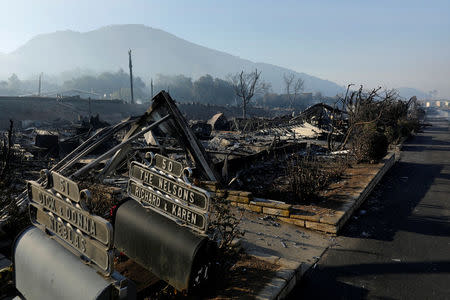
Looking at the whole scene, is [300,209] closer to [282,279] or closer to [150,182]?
[282,279]

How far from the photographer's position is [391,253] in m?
5.02

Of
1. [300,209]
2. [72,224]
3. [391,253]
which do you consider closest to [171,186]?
[72,224]

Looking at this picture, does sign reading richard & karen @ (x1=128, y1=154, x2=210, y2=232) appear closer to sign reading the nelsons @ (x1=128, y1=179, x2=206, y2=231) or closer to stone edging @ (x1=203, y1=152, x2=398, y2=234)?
sign reading the nelsons @ (x1=128, y1=179, x2=206, y2=231)

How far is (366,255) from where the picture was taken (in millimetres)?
4961

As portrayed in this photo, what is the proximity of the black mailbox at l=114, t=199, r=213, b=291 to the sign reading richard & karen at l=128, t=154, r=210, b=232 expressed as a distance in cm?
9

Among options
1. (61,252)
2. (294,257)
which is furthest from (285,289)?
(61,252)

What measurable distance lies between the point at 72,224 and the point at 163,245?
94 cm

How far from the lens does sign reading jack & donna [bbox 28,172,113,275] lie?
2518 mm

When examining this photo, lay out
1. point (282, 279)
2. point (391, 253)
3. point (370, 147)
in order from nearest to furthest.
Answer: point (282, 279) → point (391, 253) → point (370, 147)

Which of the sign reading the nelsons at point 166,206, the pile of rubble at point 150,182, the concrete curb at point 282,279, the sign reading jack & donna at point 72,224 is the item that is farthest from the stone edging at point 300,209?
the sign reading jack & donna at point 72,224

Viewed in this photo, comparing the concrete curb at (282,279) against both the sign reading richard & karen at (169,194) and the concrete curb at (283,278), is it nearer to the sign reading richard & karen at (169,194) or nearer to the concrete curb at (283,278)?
the concrete curb at (283,278)

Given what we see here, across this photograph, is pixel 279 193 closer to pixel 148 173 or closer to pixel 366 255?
pixel 366 255

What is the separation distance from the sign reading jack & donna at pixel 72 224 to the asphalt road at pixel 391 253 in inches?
97.5

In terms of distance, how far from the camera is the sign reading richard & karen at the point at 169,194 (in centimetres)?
324
